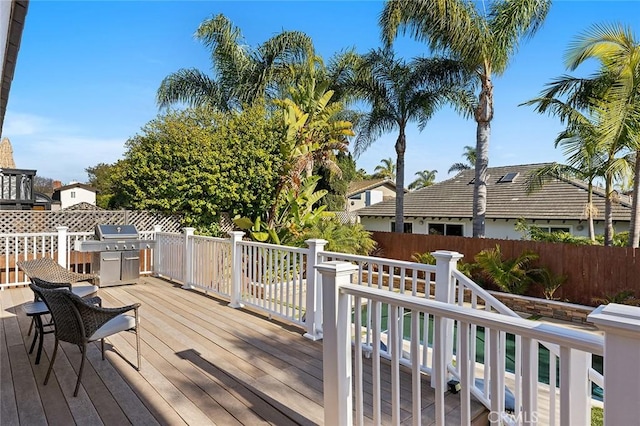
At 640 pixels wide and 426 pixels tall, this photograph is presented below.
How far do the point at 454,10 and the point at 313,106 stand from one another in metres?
4.87

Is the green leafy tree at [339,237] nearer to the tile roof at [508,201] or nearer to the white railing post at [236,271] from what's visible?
the white railing post at [236,271]

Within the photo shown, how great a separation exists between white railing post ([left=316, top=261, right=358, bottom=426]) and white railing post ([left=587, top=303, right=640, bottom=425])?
138cm

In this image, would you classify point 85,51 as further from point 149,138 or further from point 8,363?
point 8,363

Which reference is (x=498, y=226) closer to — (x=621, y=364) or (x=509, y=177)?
(x=509, y=177)

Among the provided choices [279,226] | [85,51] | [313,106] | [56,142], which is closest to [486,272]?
[279,226]

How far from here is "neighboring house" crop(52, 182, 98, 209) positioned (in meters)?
38.5

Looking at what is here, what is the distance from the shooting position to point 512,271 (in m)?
9.49

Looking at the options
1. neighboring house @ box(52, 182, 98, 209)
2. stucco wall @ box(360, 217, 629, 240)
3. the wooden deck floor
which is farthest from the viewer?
neighboring house @ box(52, 182, 98, 209)

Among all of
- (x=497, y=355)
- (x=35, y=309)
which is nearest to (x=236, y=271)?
(x=35, y=309)

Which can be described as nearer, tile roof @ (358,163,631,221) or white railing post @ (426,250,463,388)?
white railing post @ (426,250,463,388)

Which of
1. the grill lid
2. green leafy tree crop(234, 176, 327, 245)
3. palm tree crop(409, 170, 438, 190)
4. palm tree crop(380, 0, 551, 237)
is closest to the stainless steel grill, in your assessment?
the grill lid

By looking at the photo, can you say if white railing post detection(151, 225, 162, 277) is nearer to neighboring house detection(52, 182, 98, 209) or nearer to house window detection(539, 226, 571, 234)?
house window detection(539, 226, 571, 234)

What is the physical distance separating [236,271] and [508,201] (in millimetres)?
14609

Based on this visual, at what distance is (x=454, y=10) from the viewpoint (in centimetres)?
1040
